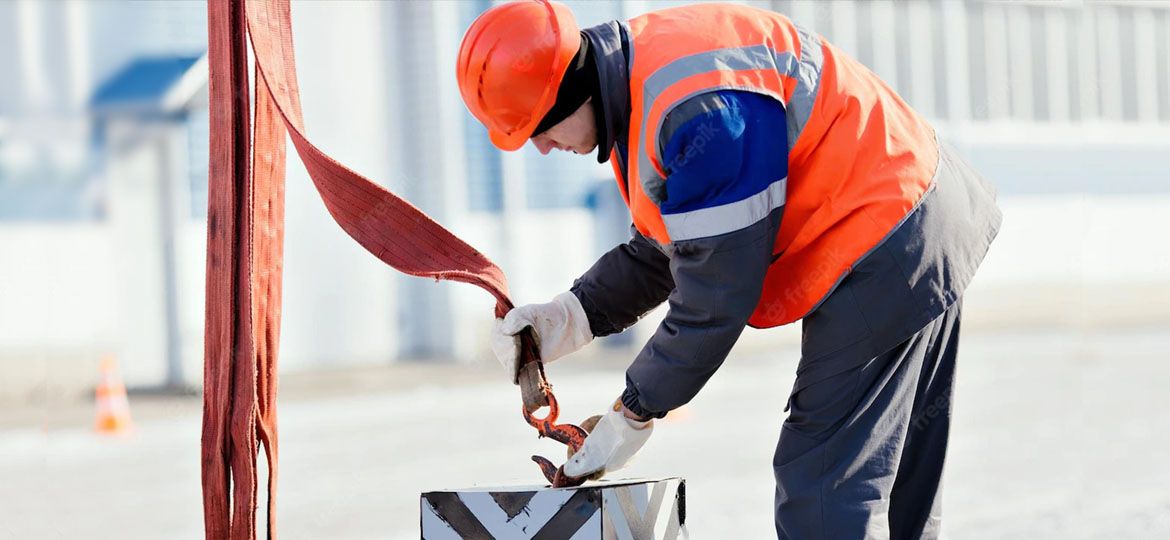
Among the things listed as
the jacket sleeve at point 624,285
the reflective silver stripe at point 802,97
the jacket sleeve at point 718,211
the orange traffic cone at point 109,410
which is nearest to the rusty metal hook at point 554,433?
the jacket sleeve at point 624,285

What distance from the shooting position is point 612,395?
9445mm

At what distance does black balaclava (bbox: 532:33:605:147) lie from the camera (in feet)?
7.85

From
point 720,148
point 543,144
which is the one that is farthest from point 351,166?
point 720,148

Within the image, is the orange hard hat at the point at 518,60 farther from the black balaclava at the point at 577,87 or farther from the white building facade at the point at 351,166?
the white building facade at the point at 351,166

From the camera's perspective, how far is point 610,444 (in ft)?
8.42

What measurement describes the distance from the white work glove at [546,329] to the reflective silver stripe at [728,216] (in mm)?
657

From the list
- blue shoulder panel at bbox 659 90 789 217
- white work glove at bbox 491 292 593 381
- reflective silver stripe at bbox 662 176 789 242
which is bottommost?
white work glove at bbox 491 292 593 381

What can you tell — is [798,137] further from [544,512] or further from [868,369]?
[544,512]

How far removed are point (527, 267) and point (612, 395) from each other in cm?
260

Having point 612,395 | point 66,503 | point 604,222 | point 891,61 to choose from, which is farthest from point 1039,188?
point 66,503

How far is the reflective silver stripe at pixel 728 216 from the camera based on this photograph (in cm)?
222

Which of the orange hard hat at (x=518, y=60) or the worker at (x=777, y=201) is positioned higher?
the orange hard hat at (x=518, y=60)

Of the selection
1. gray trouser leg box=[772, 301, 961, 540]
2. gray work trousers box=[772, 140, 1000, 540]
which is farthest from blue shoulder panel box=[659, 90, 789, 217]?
gray trouser leg box=[772, 301, 961, 540]

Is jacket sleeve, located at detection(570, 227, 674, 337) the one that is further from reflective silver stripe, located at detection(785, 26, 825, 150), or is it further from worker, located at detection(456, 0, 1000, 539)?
reflective silver stripe, located at detection(785, 26, 825, 150)
